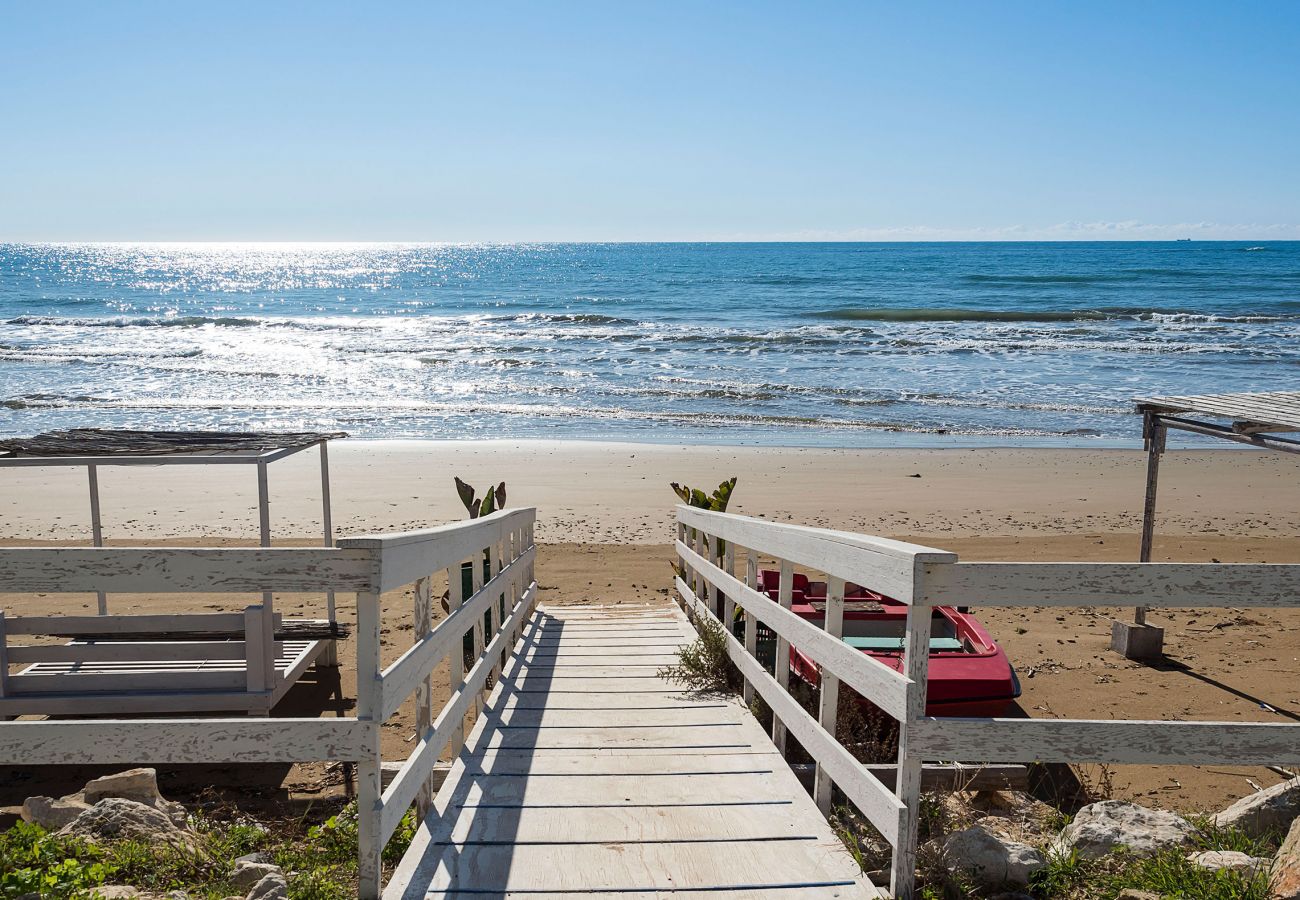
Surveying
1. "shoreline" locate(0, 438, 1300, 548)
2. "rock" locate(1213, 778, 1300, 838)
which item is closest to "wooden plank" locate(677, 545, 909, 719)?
"rock" locate(1213, 778, 1300, 838)

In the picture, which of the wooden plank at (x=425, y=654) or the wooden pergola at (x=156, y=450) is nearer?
the wooden plank at (x=425, y=654)

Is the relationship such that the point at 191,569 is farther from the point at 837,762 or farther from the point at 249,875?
the point at 837,762

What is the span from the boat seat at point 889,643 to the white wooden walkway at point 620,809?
135 centimetres

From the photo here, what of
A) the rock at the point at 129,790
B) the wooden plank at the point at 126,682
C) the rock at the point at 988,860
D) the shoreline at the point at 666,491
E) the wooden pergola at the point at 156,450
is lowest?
the shoreline at the point at 666,491

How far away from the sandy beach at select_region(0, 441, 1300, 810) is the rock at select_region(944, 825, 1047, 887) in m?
2.50

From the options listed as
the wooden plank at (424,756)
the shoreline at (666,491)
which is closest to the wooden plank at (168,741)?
the wooden plank at (424,756)

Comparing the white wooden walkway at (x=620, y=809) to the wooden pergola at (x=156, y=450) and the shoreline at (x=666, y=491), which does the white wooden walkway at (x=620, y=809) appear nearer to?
the wooden pergola at (x=156, y=450)

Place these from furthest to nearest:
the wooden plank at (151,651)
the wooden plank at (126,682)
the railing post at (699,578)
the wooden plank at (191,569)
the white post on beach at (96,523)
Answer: the white post on beach at (96,523) → the railing post at (699,578) → the wooden plank at (151,651) → the wooden plank at (126,682) → the wooden plank at (191,569)

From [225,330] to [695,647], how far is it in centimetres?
4424

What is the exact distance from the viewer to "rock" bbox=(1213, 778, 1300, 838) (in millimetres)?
3957

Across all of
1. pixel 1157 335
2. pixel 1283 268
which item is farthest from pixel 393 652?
pixel 1283 268

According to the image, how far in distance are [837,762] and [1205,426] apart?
18.7ft

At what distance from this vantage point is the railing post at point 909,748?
2865mm

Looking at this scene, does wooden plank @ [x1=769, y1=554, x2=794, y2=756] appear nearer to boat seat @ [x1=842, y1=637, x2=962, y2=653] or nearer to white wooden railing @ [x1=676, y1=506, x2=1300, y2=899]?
white wooden railing @ [x1=676, y1=506, x2=1300, y2=899]
